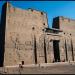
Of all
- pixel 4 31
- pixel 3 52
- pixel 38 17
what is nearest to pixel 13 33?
pixel 4 31

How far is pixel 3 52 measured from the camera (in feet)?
56.2

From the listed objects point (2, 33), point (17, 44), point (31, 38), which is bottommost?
point (17, 44)

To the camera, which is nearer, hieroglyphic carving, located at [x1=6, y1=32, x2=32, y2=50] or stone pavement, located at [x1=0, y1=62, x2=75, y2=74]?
stone pavement, located at [x1=0, y1=62, x2=75, y2=74]

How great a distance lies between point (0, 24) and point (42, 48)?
18.3 feet

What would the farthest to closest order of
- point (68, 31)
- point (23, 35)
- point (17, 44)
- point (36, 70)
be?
point (68, 31) → point (23, 35) → point (17, 44) → point (36, 70)

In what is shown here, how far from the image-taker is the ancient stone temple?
57.7ft

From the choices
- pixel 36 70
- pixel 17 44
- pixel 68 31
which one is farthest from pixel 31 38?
pixel 68 31

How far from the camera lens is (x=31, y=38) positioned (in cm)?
1942

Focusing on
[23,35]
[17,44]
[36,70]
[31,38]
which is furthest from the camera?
[31,38]

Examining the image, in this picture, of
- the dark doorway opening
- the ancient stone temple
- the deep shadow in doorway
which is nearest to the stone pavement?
the ancient stone temple

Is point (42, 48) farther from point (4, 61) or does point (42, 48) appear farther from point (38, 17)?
point (4, 61)

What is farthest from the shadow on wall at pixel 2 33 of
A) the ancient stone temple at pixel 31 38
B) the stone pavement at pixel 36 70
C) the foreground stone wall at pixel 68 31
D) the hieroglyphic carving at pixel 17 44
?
the foreground stone wall at pixel 68 31

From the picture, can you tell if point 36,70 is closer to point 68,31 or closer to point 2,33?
point 2,33

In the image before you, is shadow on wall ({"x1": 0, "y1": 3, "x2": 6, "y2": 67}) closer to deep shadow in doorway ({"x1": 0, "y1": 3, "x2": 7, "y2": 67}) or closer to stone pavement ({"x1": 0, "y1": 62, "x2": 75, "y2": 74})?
deep shadow in doorway ({"x1": 0, "y1": 3, "x2": 7, "y2": 67})
